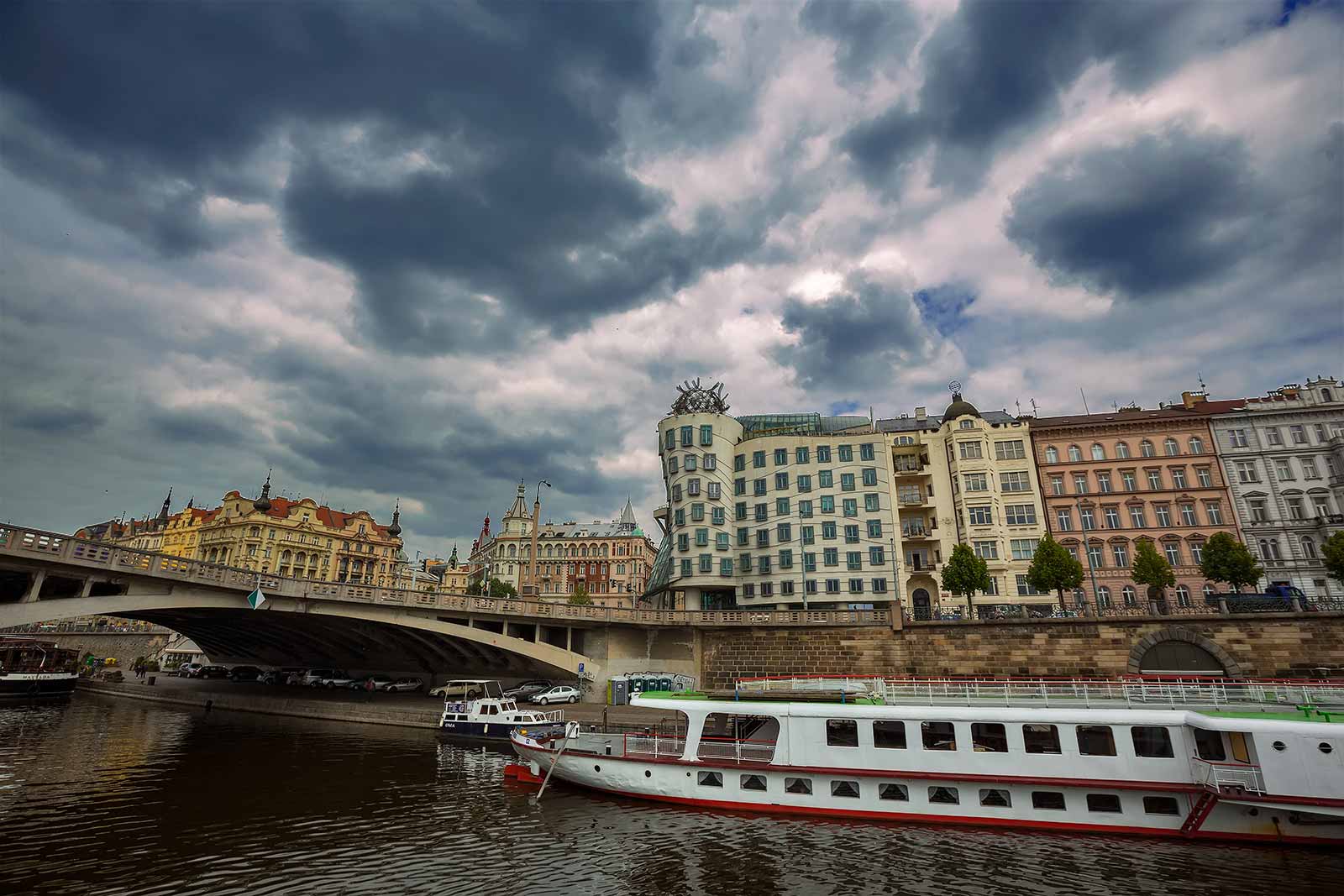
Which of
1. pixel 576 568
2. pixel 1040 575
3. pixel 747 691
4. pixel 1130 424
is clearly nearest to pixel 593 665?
pixel 747 691

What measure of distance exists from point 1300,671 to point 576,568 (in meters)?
93.7

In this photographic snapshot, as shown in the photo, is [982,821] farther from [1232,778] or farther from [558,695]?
[558,695]

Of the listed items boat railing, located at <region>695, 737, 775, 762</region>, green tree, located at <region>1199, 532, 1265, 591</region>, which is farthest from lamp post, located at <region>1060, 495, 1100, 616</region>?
boat railing, located at <region>695, 737, 775, 762</region>

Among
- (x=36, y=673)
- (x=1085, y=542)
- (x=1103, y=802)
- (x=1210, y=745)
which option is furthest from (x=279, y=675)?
(x=1085, y=542)

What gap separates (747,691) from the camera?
2416 centimetres

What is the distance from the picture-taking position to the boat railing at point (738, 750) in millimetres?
21781

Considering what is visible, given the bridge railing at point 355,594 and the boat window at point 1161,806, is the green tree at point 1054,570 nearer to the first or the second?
the bridge railing at point 355,594

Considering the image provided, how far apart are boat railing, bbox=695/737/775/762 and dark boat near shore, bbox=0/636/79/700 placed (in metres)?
62.9

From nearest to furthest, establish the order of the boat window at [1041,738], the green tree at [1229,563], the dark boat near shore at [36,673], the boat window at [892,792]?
1. the boat window at [1041,738]
2. the boat window at [892,792]
3. the green tree at [1229,563]
4. the dark boat near shore at [36,673]

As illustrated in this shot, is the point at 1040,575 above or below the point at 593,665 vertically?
above

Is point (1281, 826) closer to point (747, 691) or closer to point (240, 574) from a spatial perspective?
point (747, 691)

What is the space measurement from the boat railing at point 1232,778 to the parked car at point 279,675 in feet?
236

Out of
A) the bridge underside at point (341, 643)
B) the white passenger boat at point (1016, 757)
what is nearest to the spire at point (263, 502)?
the bridge underside at point (341, 643)

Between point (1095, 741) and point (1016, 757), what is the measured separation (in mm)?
2442
